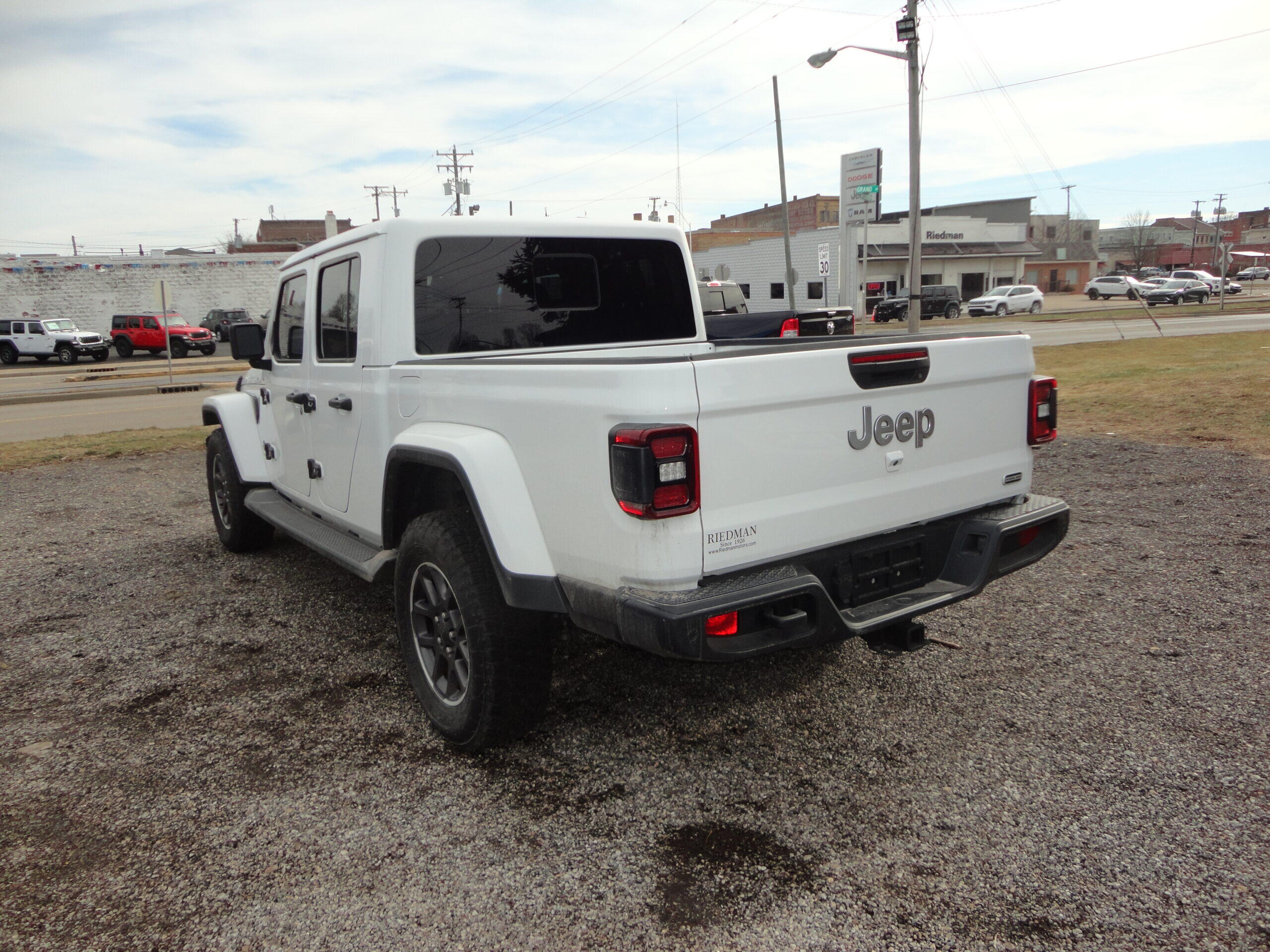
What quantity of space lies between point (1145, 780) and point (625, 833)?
1785 mm

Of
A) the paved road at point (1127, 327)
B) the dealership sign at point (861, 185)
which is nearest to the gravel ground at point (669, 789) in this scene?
the paved road at point (1127, 327)

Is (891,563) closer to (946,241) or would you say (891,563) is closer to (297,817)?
(297,817)

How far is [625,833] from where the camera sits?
2.85 m

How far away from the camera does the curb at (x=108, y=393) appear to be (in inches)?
794

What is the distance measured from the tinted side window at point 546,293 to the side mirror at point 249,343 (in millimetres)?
1842

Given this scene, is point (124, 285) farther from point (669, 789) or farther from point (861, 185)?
point (669, 789)

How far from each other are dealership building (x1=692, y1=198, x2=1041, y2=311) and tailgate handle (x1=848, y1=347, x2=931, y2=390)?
152 feet

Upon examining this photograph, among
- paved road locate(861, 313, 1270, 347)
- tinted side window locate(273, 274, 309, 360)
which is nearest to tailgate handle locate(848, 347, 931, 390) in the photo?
tinted side window locate(273, 274, 309, 360)

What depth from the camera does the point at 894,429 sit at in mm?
3098

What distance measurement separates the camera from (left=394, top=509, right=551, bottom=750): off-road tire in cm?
310

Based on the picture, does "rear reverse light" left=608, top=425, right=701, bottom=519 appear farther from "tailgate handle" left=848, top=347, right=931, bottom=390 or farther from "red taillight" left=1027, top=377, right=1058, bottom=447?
"red taillight" left=1027, top=377, right=1058, bottom=447

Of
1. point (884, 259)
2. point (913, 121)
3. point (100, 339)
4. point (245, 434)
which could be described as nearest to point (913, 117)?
point (913, 121)

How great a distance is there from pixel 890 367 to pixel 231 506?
4808mm

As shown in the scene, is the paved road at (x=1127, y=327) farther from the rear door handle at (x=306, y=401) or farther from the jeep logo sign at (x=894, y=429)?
the jeep logo sign at (x=894, y=429)
